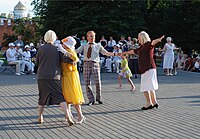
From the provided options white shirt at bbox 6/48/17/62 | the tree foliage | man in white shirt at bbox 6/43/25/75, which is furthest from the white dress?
the tree foliage

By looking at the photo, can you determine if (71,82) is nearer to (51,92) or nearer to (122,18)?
(51,92)

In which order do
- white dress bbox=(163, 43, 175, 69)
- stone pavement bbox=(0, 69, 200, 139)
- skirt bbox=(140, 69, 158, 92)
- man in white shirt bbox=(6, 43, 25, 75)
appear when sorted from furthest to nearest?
man in white shirt bbox=(6, 43, 25, 75)
white dress bbox=(163, 43, 175, 69)
skirt bbox=(140, 69, 158, 92)
stone pavement bbox=(0, 69, 200, 139)

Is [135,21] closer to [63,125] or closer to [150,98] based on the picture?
[150,98]

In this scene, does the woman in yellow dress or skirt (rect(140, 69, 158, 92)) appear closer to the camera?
the woman in yellow dress

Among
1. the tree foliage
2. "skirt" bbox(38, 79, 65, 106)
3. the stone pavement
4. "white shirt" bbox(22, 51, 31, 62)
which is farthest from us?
the tree foliage

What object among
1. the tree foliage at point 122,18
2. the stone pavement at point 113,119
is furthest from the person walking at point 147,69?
the tree foliage at point 122,18

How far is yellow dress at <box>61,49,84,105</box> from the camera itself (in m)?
8.91

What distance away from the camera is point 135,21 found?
114ft

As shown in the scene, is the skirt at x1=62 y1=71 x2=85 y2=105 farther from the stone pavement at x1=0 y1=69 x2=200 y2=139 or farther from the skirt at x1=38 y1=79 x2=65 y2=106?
the stone pavement at x1=0 y1=69 x2=200 y2=139

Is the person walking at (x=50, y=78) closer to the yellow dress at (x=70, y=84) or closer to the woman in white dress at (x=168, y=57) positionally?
the yellow dress at (x=70, y=84)

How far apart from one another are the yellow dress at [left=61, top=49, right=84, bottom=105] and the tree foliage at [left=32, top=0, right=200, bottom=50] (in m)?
23.9

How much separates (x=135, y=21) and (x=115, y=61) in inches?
446

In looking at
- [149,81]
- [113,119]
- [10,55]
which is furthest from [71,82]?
[10,55]

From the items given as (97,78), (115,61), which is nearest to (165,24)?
(115,61)
